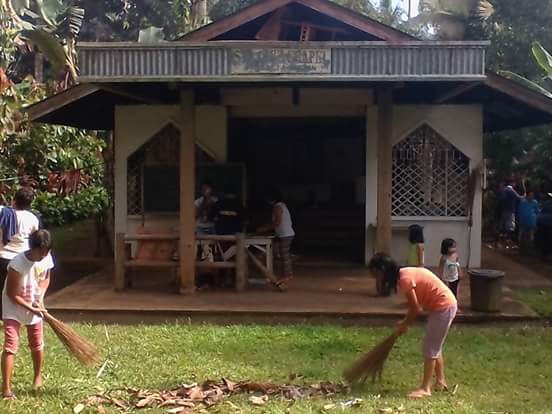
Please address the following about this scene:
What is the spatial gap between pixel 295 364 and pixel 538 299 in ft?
15.4

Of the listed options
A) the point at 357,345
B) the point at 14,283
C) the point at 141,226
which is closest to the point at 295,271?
the point at 141,226

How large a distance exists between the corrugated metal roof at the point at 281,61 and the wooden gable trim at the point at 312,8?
1.03m

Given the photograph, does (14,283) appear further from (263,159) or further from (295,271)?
(263,159)

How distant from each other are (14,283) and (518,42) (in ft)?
53.2

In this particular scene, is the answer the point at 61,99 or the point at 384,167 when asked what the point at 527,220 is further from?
the point at 61,99

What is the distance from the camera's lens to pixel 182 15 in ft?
73.7

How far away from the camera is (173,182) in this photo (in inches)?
510

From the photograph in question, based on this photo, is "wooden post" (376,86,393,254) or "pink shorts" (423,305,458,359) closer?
"pink shorts" (423,305,458,359)

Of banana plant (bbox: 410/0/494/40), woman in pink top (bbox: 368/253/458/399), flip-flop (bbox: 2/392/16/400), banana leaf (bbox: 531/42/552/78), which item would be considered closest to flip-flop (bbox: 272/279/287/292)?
banana leaf (bbox: 531/42/552/78)

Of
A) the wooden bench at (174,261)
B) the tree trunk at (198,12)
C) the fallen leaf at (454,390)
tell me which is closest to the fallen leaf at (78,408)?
the fallen leaf at (454,390)

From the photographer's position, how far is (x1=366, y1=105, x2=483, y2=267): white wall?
1266cm

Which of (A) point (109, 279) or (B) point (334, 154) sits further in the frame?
(B) point (334, 154)

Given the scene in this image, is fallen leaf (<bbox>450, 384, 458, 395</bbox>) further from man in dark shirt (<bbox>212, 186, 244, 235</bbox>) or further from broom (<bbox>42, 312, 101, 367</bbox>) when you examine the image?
man in dark shirt (<bbox>212, 186, 244, 235</bbox>)

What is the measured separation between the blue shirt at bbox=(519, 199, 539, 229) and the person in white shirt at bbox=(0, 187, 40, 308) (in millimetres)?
10695
